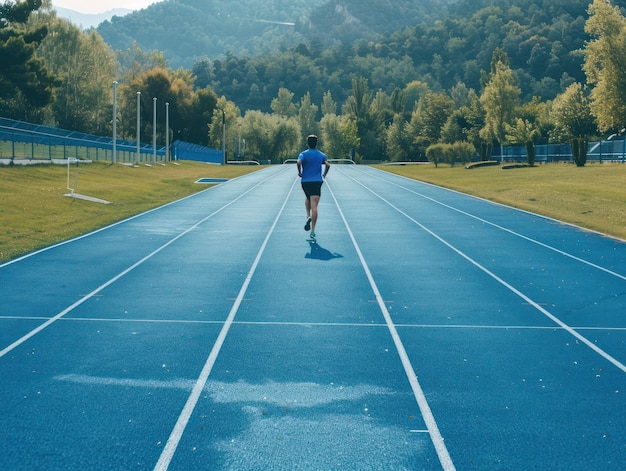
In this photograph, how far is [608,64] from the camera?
41.6m

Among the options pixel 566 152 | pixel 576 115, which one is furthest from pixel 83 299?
pixel 566 152

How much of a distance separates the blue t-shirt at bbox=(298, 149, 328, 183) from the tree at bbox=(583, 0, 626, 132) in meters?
31.0

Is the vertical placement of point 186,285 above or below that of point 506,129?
below

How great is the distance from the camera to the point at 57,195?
26.8m

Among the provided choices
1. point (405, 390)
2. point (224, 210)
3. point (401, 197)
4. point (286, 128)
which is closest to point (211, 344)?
point (405, 390)

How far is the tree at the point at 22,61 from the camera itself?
46.0 meters

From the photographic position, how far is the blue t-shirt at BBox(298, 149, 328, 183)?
1543cm

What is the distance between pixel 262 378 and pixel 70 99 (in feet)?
280

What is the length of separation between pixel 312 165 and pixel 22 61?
37.3 meters

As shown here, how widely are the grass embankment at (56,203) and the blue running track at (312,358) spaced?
2.61 m

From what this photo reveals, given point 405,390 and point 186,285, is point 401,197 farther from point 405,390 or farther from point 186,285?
point 405,390

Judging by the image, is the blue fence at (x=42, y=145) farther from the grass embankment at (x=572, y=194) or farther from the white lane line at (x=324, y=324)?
the white lane line at (x=324, y=324)

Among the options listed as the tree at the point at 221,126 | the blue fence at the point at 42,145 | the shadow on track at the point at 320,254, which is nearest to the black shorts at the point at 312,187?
the shadow on track at the point at 320,254

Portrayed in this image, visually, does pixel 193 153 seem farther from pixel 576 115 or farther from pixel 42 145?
pixel 42 145
